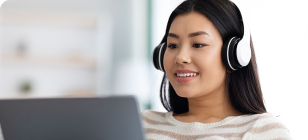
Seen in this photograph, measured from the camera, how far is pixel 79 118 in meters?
0.77

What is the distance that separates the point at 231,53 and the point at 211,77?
0.37 ft

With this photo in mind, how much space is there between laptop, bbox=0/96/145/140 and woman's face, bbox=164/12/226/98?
44cm

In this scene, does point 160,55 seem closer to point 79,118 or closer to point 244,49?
point 244,49

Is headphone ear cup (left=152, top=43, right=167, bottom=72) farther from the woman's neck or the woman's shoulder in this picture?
the woman's shoulder

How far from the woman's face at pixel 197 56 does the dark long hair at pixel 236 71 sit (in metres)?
0.03

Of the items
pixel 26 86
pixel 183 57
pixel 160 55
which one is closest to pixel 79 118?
pixel 183 57

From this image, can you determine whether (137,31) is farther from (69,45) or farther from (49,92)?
(49,92)

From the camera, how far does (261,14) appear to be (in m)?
1.55

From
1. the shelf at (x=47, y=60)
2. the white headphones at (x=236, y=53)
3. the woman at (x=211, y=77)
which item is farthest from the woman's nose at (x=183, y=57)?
the shelf at (x=47, y=60)

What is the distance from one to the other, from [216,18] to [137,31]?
281 centimetres

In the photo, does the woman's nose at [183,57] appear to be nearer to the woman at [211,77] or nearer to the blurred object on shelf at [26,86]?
the woman at [211,77]

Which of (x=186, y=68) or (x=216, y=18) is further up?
(x=216, y=18)

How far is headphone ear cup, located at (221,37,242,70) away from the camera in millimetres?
1124

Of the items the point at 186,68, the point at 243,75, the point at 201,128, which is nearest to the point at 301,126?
→ the point at 243,75
